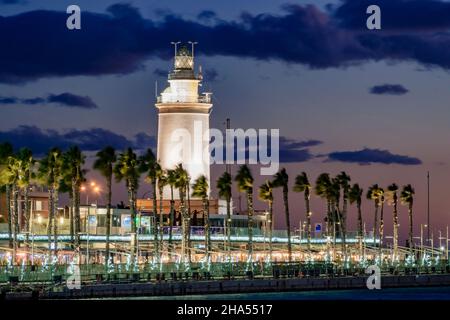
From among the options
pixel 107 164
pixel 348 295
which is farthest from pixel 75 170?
pixel 348 295

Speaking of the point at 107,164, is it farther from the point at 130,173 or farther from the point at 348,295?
the point at 348,295

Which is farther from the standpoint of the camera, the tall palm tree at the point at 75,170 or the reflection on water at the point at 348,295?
the tall palm tree at the point at 75,170

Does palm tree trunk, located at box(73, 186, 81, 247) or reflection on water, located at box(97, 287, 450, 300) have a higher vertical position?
palm tree trunk, located at box(73, 186, 81, 247)

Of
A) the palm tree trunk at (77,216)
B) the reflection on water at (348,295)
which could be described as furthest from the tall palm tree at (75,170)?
the reflection on water at (348,295)

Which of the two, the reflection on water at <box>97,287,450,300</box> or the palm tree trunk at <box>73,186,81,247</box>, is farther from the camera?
the palm tree trunk at <box>73,186,81,247</box>

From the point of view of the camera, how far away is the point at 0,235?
192625mm

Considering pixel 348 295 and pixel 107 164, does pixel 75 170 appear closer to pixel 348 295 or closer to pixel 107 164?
pixel 107 164

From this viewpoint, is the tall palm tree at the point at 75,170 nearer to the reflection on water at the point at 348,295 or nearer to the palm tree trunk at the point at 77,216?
the palm tree trunk at the point at 77,216

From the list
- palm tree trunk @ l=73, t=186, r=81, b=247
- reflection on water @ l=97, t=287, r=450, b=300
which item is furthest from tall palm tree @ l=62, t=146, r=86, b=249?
reflection on water @ l=97, t=287, r=450, b=300

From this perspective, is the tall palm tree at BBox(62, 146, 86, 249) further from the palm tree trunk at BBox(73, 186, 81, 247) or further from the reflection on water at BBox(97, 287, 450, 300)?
the reflection on water at BBox(97, 287, 450, 300)

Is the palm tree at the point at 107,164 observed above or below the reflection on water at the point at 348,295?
above

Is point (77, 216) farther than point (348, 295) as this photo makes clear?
No

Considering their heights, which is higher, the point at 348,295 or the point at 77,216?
the point at 77,216
